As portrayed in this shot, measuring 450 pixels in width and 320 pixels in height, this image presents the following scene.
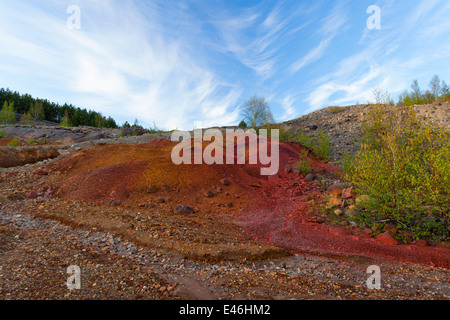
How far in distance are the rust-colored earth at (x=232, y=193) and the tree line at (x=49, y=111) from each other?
1445 inches

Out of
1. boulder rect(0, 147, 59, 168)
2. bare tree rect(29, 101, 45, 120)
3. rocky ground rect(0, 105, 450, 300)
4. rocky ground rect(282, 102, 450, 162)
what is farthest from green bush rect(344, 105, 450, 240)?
bare tree rect(29, 101, 45, 120)

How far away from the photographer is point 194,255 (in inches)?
156

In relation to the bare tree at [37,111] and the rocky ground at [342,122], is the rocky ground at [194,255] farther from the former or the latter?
the bare tree at [37,111]

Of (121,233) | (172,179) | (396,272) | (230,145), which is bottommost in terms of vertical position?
(396,272)

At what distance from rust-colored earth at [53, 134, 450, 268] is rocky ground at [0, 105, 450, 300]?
0.17 ft

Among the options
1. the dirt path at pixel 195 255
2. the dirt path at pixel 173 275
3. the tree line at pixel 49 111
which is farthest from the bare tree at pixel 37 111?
the dirt path at pixel 173 275

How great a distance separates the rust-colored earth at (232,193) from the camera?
15.8ft

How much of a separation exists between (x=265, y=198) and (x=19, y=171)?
9.90 m

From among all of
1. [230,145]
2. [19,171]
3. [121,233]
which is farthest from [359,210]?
[19,171]

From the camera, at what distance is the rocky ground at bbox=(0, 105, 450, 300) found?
2.91m

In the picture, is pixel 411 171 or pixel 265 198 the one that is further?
pixel 265 198

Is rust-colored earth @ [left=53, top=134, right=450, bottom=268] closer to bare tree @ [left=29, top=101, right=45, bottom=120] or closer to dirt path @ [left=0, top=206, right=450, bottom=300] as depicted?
dirt path @ [left=0, top=206, right=450, bottom=300]
